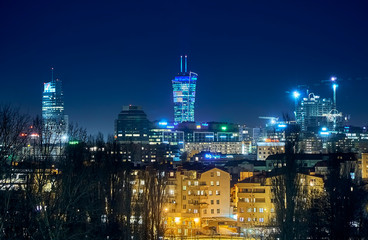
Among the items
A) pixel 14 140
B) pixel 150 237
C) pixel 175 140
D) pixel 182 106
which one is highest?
pixel 182 106

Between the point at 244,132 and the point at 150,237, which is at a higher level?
the point at 244,132

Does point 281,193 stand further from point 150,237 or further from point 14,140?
point 14,140

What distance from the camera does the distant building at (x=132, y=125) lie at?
11355cm

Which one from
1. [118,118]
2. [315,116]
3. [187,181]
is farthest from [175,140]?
[187,181]

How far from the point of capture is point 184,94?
154250 millimetres

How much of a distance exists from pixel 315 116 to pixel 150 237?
133m

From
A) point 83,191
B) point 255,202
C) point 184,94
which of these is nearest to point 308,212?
point 255,202

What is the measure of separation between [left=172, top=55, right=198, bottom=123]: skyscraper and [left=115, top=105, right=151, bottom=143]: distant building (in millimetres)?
36308

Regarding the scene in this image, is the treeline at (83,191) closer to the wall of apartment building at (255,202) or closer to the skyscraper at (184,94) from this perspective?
the wall of apartment building at (255,202)

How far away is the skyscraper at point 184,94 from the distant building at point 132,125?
36.3 m

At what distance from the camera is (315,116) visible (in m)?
147

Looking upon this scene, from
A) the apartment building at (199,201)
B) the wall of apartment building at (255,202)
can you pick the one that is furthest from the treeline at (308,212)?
the apartment building at (199,201)

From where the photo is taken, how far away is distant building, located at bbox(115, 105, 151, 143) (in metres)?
114

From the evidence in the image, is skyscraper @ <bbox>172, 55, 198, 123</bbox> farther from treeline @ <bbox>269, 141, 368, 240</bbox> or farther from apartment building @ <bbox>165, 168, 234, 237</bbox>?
treeline @ <bbox>269, 141, 368, 240</bbox>
